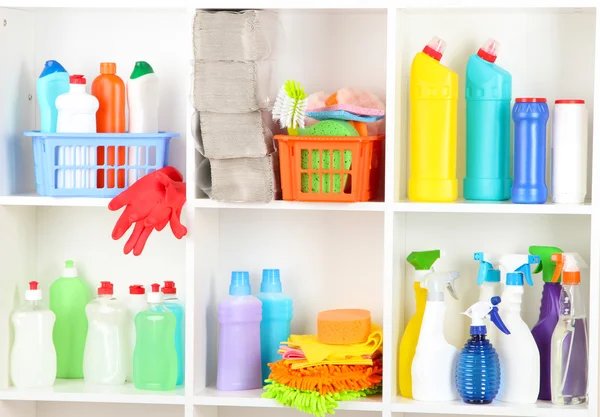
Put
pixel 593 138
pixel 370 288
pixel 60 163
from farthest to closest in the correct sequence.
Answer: pixel 370 288 → pixel 60 163 → pixel 593 138

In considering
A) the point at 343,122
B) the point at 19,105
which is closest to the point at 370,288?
the point at 343,122

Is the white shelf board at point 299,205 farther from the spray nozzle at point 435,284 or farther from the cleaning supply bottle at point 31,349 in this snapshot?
the cleaning supply bottle at point 31,349

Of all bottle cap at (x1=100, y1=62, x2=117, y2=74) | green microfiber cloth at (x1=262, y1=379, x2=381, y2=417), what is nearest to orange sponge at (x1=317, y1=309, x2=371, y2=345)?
green microfiber cloth at (x1=262, y1=379, x2=381, y2=417)

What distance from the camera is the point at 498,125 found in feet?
6.38

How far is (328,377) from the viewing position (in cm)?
192

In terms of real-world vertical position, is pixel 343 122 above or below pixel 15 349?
above

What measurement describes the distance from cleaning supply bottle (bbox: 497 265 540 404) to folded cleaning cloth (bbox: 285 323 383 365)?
10.2 inches

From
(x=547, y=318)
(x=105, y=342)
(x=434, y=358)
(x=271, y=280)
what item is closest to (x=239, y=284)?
(x=271, y=280)

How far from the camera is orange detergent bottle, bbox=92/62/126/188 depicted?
2016 mm

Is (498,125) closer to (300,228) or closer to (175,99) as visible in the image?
(300,228)

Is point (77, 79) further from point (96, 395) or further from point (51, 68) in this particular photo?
point (96, 395)

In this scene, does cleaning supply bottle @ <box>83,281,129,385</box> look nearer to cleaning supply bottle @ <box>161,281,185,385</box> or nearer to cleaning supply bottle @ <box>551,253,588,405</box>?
cleaning supply bottle @ <box>161,281,185,385</box>

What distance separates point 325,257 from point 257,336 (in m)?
0.25

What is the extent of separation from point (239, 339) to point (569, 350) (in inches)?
26.6
